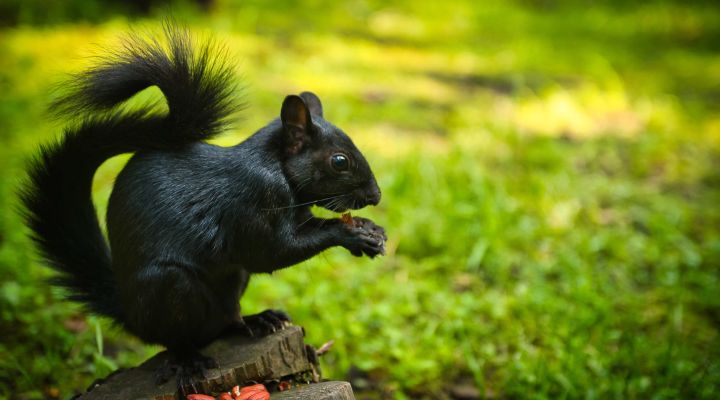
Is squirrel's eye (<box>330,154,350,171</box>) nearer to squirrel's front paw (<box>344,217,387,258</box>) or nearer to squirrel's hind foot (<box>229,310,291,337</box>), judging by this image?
squirrel's front paw (<box>344,217,387,258</box>)

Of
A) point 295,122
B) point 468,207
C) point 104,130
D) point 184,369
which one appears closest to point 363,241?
point 295,122

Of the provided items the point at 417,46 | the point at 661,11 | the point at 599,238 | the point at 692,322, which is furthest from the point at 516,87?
the point at 661,11

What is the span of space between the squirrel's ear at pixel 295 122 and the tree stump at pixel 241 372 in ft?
2.17

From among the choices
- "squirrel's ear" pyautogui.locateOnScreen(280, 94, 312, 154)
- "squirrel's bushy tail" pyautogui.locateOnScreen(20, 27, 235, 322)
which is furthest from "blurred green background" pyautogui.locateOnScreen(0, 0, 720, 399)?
"squirrel's ear" pyautogui.locateOnScreen(280, 94, 312, 154)

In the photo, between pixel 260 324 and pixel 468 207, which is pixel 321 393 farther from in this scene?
pixel 468 207

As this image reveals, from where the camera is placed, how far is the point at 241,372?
207cm

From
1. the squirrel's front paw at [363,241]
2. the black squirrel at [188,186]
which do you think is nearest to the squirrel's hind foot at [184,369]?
the black squirrel at [188,186]

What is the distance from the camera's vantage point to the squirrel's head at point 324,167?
2059mm

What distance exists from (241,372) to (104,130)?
0.90 metres

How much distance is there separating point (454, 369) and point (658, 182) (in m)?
3.07

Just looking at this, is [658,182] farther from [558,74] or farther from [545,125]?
[558,74]

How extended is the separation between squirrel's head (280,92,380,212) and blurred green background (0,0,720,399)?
27cm

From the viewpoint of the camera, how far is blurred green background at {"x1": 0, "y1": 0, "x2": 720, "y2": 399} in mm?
2955

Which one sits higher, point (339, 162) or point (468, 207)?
point (339, 162)
